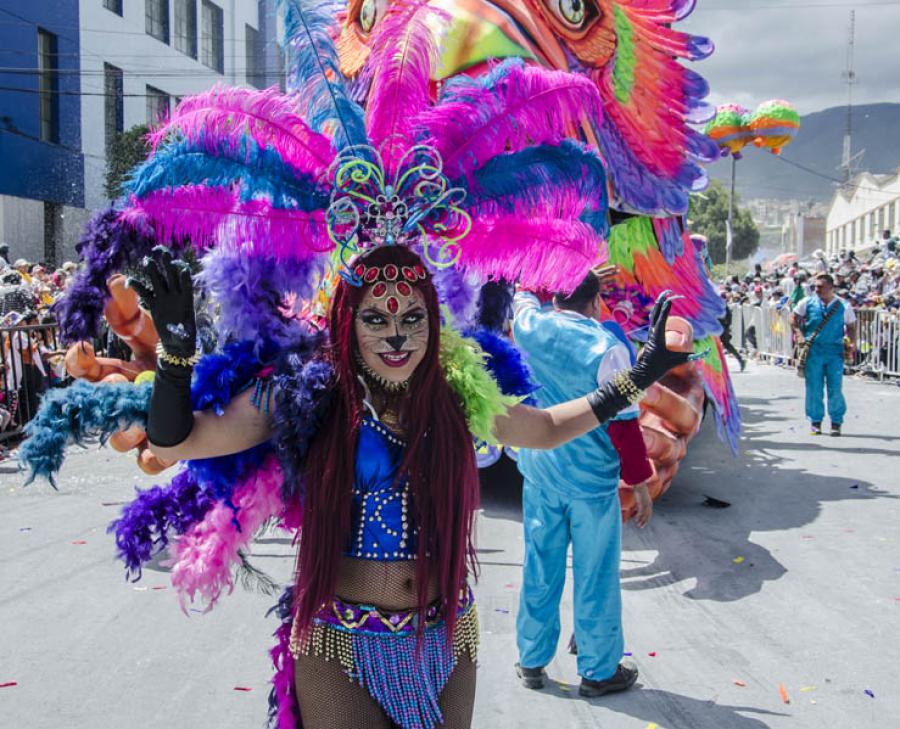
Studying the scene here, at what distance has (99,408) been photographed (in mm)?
2002

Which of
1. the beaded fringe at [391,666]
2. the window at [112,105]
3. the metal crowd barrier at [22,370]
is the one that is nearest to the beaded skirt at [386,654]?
the beaded fringe at [391,666]

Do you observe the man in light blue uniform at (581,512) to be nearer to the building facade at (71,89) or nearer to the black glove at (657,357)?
the black glove at (657,357)

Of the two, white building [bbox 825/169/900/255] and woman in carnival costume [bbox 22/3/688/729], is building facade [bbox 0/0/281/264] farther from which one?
white building [bbox 825/169/900/255]

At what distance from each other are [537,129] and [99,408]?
1.22 m

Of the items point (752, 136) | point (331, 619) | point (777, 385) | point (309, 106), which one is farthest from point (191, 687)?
point (777, 385)

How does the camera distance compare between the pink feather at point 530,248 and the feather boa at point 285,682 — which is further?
the pink feather at point 530,248

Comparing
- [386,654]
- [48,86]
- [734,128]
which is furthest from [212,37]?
[386,654]

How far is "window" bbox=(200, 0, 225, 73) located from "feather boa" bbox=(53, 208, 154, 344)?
2261 cm

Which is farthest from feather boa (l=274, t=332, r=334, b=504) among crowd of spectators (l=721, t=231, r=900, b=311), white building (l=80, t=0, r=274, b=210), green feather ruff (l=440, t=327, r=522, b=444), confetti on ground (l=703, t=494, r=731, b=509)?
white building (l=80, t=0, r=274, b=210)

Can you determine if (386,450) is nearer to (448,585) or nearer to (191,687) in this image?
(448,585)

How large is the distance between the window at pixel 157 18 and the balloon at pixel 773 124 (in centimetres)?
1530

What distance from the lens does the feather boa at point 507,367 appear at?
2.58 metres

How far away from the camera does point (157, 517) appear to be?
7.80ft

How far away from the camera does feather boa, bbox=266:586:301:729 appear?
2.23 meters
